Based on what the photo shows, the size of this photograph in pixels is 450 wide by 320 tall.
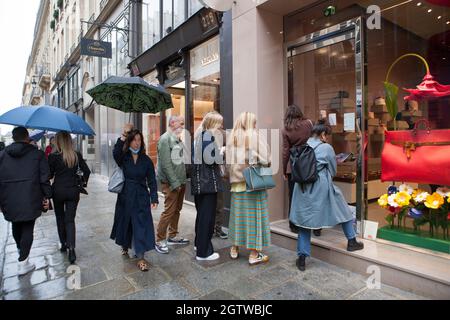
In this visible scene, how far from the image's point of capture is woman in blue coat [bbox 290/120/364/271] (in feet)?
11.6

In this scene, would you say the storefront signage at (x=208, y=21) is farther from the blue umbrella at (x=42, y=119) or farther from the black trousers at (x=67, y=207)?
the black trousers at (x=67, y=207)

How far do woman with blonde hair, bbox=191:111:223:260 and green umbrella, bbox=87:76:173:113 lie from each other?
36.1 inches

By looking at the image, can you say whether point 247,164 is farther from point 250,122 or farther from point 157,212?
point 157,212

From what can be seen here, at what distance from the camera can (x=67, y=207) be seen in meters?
4.12

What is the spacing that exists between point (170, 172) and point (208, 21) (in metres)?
3.46

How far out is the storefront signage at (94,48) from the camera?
34.8ft

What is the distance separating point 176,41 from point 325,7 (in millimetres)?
4014

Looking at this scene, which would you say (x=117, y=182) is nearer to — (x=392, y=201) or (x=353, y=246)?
(x=353, y=246)

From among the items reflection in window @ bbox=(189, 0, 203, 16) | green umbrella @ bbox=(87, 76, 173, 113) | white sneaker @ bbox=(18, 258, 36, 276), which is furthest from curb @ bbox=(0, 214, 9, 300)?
reflection in window @ bbox=(189, 0, 203, 16)

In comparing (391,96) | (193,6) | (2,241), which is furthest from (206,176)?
(193,6)

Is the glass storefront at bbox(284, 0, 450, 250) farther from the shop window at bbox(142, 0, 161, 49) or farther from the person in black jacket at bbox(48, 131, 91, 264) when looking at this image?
the shop window at bbox(142, 0, 161, 49)

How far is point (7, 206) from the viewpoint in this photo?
11.6ft

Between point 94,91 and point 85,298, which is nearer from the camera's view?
point 85,298
